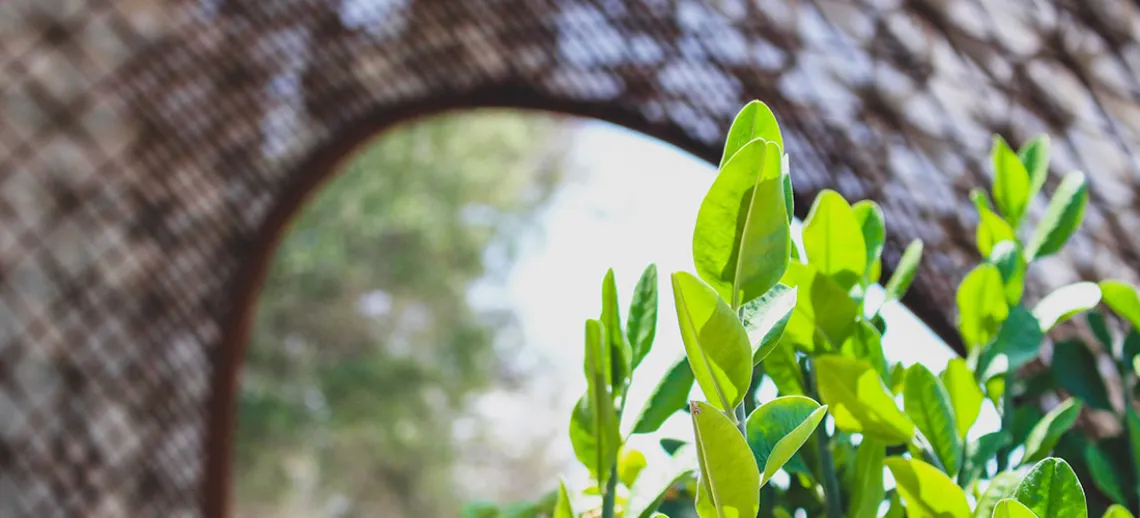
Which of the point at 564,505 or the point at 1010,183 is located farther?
the point at 1010,183

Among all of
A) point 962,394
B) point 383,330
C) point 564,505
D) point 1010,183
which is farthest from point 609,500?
point 383,330

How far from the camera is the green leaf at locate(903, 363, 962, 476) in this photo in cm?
26

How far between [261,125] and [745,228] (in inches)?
45.4

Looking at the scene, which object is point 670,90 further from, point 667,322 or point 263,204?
point 263,204

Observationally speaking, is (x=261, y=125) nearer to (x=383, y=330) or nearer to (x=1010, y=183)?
Result: (x=1010, y=183)

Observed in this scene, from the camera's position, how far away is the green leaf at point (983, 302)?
315mm

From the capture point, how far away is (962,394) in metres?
0.29

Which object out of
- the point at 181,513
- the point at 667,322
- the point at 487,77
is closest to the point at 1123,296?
the point at 667,322

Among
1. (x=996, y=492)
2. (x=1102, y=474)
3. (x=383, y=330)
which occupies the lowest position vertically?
(x=383, y=330)

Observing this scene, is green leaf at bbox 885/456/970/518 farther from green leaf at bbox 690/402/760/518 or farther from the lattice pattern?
the lattice pattern

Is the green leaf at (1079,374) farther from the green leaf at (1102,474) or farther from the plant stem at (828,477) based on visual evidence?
the plant stem at (828,477)

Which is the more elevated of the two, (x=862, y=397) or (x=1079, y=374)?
(x=862, y=397)

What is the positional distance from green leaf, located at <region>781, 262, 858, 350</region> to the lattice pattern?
338 mm

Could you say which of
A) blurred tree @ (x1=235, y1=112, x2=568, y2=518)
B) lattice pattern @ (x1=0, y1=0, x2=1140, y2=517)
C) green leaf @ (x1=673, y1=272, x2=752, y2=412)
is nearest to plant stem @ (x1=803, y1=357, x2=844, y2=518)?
green leaf @ (x1=673, y1=272, x2=752, y2=412)
